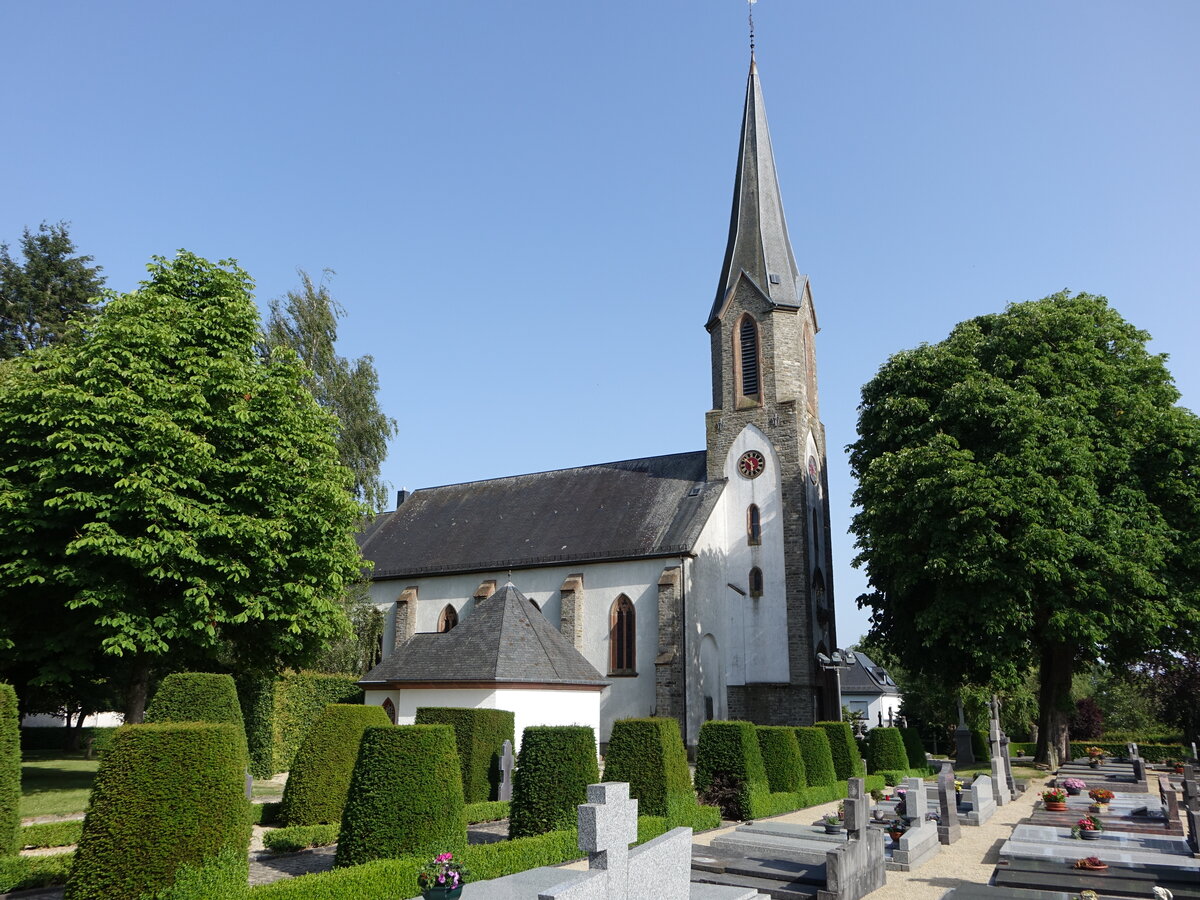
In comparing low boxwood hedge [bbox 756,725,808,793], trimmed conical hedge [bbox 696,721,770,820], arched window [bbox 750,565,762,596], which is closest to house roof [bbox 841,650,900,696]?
arched window [bbox 750,565,762,596]

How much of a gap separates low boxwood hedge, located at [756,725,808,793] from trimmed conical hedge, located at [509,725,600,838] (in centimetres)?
666

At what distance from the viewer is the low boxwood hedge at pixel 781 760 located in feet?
65.1

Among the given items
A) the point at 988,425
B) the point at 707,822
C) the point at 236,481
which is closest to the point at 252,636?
the point at 236,481

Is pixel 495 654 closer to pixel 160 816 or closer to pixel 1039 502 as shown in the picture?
pixel 160 816

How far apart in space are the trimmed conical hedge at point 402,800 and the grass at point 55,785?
3.55 metres

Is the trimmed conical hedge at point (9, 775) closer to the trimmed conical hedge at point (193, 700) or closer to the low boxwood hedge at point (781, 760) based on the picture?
the trimmed conical hedge at point (193, 700)

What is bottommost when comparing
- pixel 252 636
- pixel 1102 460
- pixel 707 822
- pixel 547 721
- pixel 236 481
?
pixel 707 822

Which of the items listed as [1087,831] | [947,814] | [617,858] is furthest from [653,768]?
[617,858]

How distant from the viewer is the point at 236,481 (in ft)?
67.5

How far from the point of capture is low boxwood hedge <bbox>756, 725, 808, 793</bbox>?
65.1 ft

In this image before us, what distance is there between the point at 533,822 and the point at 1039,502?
17.7 metres

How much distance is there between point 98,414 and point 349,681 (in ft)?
49.8

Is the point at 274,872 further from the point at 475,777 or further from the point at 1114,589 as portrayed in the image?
the point at 1114,589

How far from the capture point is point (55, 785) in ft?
69.0
